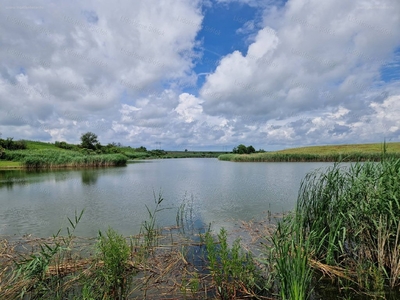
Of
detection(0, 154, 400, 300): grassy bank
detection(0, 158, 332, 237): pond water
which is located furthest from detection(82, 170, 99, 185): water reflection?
detection(0, 154, 400, 300): grassy bank

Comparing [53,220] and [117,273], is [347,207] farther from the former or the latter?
[53,220]

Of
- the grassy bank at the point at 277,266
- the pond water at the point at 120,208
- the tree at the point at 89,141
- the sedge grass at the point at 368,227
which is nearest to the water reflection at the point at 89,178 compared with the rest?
the pond water at the point at 120,208

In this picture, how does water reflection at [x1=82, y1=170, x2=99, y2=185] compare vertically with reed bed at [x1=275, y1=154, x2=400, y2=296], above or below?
below

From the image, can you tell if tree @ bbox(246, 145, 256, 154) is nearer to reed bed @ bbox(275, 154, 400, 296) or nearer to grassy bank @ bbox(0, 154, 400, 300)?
grassy bank @ bbox(0, 154, 400, 300)

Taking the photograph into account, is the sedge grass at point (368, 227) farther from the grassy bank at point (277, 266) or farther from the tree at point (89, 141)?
the tree at point (89, 141)

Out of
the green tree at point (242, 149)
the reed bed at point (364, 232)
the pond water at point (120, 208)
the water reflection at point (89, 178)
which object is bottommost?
the pond water at point (120, 208)

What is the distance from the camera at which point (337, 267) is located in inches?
149

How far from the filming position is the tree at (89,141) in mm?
63347

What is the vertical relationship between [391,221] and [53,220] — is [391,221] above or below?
above

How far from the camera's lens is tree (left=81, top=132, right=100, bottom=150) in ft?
208

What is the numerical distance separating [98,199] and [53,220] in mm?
3407

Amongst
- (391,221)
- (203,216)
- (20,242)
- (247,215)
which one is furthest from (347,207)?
(20,242)

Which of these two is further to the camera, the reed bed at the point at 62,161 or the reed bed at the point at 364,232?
the reed bed at the point at 62,161

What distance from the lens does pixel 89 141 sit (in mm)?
64500
